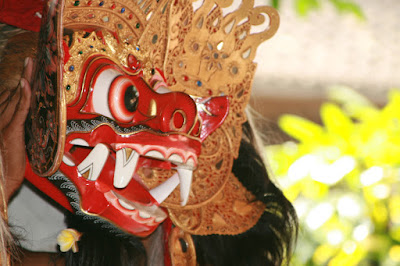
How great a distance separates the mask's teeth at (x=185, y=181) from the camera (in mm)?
514

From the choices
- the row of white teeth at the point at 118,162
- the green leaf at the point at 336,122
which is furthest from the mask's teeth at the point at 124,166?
the green leaf at the point at 336,122

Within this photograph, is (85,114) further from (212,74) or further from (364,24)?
(364,24)

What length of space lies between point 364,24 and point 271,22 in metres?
1.46

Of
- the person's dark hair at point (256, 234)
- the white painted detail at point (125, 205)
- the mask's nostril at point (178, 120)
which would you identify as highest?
the mask's nostril at point (178, 120)

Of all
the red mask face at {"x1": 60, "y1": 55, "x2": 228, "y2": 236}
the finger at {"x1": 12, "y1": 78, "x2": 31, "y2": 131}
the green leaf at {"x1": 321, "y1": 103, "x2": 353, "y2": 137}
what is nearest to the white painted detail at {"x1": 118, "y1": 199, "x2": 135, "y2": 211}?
the red mask face at {"x1": 60, "y1": 55, "x2": 228, "y2": 236}

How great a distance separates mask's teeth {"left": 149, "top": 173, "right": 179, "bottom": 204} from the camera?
52cm

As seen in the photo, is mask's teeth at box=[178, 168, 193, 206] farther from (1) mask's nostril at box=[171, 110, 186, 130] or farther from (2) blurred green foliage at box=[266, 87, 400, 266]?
(2) blurred green foliage at box=[266, 87, 400, 266]

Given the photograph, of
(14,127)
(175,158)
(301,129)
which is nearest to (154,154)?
(175,158)

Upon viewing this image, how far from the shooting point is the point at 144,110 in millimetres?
462

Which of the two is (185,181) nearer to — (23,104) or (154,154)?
(154,154)

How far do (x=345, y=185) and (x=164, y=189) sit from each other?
858 millimetres

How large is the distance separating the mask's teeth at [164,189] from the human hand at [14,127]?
0.13 metres

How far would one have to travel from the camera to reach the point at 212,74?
0.58 m

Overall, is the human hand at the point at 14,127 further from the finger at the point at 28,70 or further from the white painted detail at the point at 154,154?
the white painted detail at the point at 154,154
